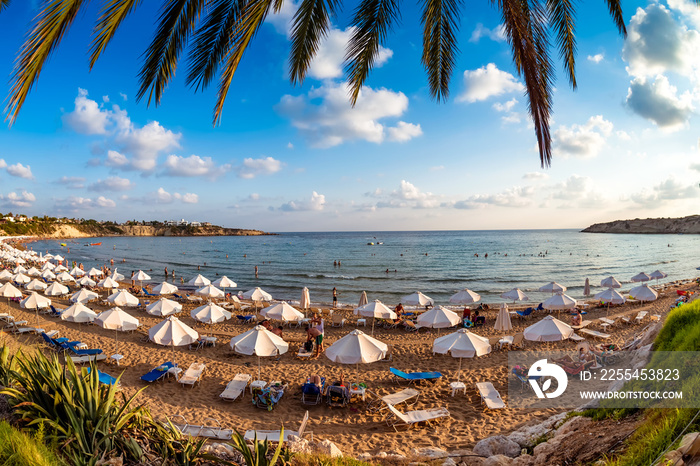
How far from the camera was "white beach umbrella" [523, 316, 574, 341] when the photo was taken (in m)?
11.8

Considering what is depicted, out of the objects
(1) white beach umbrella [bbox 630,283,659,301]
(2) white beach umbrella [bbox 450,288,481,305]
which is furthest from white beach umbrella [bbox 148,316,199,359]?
(1) white beach umbrella [bbox 630,283,659,301]

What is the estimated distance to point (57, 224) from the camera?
127625 mm

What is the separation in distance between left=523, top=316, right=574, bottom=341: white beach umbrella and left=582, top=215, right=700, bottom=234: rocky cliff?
596 ft

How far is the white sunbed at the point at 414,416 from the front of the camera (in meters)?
8.42

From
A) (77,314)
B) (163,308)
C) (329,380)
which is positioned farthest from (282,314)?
(77,314)

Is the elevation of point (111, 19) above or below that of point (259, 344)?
above

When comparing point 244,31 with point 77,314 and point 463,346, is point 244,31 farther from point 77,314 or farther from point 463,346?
point 77,314

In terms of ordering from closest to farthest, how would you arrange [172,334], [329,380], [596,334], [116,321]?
1. [172,334]
2. [329,380]
3. [116,321]
4. [596,334]

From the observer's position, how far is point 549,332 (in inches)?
466

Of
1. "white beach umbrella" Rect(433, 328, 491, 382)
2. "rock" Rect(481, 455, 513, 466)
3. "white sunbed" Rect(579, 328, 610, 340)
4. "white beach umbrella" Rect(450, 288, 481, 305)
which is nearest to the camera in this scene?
"rock" Rect(481, 455, 513, 466)

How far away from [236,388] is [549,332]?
10670mm

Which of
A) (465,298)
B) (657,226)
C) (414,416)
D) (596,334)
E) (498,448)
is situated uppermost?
(657,226)

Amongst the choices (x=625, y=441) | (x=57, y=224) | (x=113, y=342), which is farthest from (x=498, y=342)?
(x=57, y=224)

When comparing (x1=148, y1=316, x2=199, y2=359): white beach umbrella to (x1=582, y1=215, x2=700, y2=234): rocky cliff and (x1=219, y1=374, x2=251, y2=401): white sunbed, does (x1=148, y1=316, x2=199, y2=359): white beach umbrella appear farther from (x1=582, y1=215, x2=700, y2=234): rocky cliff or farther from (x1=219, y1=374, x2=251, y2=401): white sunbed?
(x1=582, y1=215, x2=700, y2=234): rocky cliff
